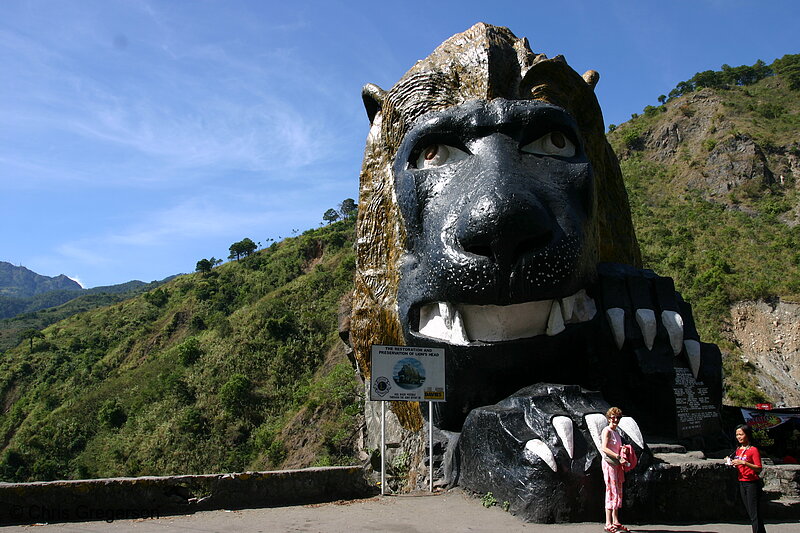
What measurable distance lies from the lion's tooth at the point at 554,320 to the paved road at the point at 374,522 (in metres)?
1.29

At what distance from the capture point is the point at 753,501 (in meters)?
3.82

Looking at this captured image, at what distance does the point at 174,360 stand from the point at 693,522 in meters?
37.5

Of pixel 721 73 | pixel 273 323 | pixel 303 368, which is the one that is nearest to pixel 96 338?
pixel 273 323

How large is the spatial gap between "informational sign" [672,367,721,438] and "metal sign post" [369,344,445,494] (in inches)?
75.4

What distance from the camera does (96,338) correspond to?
51.5m

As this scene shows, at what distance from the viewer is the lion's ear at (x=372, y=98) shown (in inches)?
248

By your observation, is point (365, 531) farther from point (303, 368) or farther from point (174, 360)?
point (174, 360)

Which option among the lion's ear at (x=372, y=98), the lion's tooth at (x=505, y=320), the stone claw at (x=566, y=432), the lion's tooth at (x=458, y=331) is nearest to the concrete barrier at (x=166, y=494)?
the lion's tooth at (x=458, y=331)

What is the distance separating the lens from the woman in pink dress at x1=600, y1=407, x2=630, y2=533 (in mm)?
3549

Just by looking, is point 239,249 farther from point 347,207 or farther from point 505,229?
point 505,229

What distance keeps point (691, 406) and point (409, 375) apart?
2.33 meters

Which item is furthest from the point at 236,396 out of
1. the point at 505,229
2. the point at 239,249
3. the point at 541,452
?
the point at 239,249

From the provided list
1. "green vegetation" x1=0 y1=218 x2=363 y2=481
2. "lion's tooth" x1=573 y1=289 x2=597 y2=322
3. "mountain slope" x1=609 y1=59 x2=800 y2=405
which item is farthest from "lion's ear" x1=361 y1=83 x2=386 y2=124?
"mountain slope" x1=609 y1=59 x2=800 y2=405

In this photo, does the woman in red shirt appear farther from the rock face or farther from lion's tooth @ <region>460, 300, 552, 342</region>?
the rock face
